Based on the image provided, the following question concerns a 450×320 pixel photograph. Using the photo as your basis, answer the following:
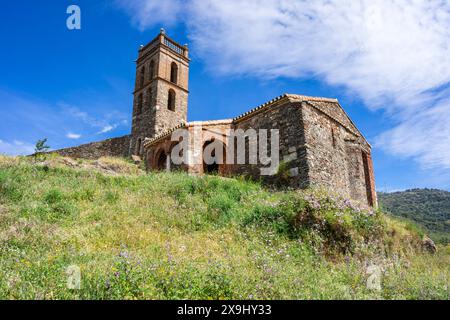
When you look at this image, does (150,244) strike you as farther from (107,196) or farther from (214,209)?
(107,196)

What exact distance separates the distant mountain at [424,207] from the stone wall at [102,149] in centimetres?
2265

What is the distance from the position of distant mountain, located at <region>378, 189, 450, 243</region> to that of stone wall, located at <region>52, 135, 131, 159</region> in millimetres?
22648

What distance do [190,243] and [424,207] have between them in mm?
41058

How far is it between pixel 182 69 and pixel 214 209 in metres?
19.7

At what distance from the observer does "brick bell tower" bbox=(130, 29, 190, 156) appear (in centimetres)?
2262

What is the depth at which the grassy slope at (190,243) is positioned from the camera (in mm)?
4020

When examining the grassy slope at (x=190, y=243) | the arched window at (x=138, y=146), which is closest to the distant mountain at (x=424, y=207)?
the arched window at (x=138, y=146)

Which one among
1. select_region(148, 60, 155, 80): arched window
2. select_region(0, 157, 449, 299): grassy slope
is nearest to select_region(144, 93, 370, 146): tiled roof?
select_region(0, 157, 449, 299): grassy slope

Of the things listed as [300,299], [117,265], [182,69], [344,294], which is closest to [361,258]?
[344,294]

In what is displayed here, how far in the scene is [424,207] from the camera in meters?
38.1

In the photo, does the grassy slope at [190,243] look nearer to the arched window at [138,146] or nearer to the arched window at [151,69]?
the arched window at [138,146]

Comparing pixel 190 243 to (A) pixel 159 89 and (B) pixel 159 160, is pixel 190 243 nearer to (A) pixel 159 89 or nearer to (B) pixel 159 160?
(B) pixel 159 160

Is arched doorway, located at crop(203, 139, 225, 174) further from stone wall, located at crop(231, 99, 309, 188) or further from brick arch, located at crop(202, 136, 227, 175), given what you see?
stone wall, located at crop(231, 99, 309, 188)
